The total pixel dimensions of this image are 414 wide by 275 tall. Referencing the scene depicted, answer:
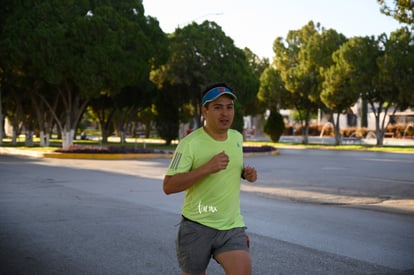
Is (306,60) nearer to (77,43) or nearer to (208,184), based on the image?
(77,43)

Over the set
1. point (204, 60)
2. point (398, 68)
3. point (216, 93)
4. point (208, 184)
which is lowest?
point (208, 184)

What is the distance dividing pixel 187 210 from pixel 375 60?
129 feet

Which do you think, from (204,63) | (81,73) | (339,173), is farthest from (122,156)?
(204,63)

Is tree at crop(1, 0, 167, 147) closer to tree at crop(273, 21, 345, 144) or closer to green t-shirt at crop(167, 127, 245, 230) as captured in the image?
tree at crop(273, 21, 345, 144)

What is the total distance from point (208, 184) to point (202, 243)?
373 mm

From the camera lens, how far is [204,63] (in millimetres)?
41625

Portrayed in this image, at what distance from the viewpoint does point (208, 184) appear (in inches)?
144

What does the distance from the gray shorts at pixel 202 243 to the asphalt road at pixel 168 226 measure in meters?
2.25

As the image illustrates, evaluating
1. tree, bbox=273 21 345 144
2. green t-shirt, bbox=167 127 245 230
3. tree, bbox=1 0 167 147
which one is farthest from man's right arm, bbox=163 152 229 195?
tree, bbox=273 21 345 144

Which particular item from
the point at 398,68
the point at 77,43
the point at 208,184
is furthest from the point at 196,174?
the point at 398,68

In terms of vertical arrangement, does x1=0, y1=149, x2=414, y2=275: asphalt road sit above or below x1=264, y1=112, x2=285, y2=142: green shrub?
below

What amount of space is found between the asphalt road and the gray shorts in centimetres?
225

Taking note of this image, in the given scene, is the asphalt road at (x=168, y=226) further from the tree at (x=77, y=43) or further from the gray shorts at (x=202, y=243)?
the tree at (x=77, y=43)

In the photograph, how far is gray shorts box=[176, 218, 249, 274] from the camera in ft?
12.0
